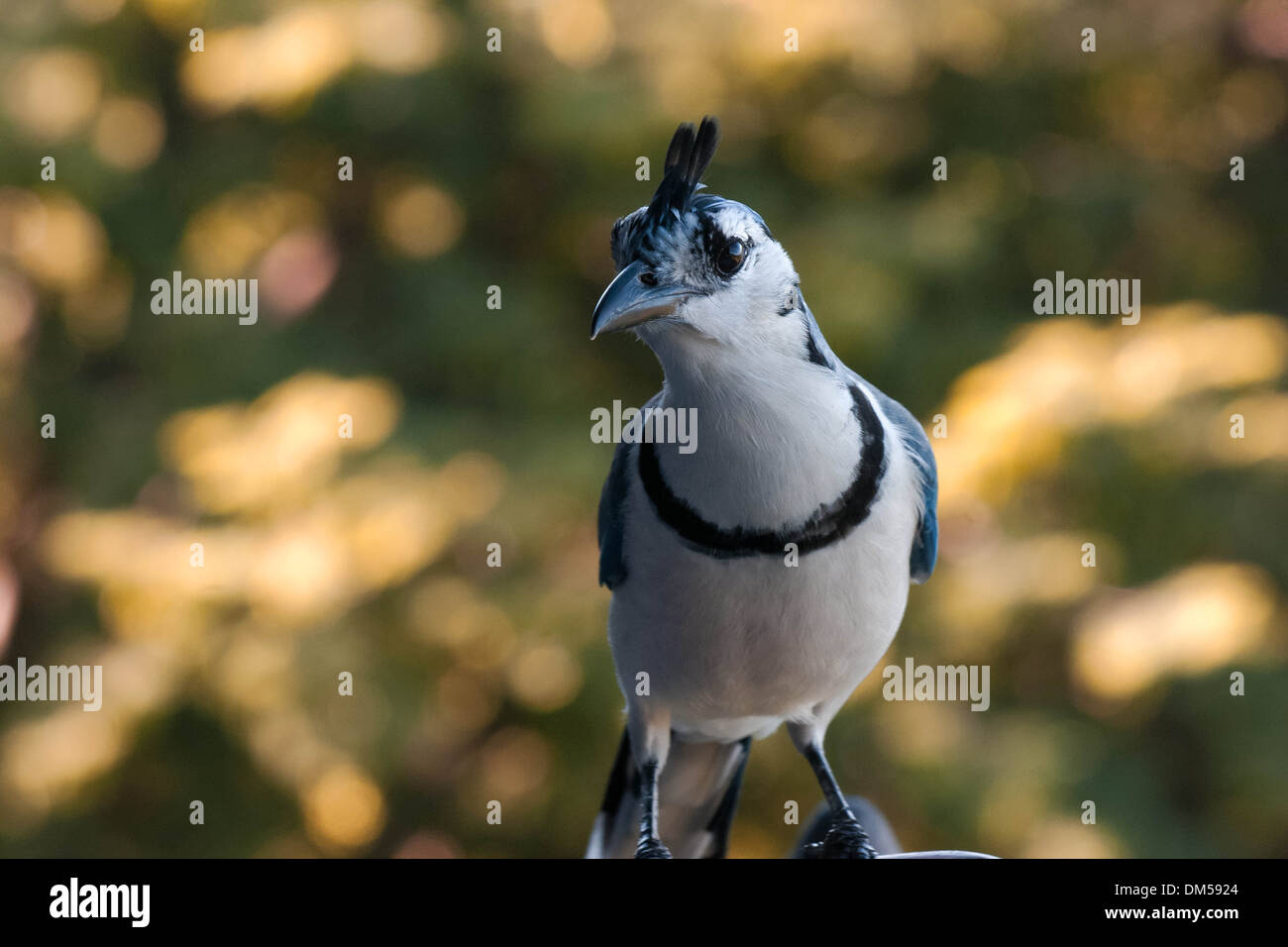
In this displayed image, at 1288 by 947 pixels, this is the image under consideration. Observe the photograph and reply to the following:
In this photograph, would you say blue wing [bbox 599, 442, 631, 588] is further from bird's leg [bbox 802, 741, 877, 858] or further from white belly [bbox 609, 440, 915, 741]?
bird's leg [bbox 802, 741, 877, 858]

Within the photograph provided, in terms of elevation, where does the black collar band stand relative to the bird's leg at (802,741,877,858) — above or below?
above

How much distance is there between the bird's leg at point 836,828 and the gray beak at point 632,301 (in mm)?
720

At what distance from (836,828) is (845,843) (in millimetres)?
27

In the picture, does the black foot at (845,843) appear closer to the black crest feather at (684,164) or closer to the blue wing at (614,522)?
the blue wing at (614,522)

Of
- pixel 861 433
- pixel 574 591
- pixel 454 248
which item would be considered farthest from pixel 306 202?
pixel 861 433

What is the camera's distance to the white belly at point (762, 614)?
1405 mm

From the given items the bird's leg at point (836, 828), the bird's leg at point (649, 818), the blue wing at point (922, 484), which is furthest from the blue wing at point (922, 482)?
the bird's leg at point (649, 818)

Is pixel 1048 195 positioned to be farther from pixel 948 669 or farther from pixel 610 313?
pixel 610 313

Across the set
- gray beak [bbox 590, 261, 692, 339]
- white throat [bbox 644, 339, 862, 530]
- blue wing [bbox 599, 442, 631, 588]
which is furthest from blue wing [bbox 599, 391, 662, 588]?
gray beak [bbox 590, 261, 692, 339]

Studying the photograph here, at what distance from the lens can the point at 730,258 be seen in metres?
1.27

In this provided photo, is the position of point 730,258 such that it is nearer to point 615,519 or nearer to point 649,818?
point 615,519

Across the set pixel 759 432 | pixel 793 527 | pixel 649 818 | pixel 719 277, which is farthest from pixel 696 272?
pixel 649 818

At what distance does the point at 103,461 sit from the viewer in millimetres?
4477

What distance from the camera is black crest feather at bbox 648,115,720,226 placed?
4.01ft
